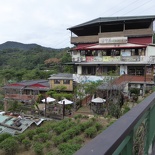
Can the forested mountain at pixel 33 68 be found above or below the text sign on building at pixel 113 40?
below

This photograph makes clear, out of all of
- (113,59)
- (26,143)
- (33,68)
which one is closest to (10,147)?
(26,143)

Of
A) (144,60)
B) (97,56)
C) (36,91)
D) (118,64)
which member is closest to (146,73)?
(144,60)

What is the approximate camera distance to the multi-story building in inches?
770

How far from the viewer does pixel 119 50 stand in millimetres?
20969

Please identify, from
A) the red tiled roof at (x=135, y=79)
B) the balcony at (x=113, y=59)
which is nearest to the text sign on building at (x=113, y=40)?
the balcony at (x=113, y=59)

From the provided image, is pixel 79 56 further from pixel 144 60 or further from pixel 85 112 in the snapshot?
pixel 85 112

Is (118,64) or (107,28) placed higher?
(107,28)

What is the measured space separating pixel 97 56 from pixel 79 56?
234cm

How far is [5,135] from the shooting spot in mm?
11266

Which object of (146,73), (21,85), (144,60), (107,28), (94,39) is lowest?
(21,85)

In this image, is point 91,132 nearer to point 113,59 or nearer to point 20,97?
point 113,59

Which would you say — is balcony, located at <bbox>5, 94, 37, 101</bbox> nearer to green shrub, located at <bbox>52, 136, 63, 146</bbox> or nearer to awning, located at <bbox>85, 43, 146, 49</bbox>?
awning, located at <bbox>85, 43, 146, 49</bbox>

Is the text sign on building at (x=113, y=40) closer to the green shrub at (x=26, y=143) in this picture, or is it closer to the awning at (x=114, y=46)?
the awning at (x=114, y=46)

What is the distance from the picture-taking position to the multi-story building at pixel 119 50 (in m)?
19.5
